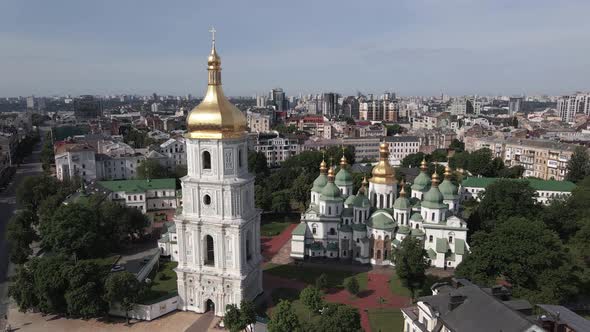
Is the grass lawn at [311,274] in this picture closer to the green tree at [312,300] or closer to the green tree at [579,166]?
the green tree at [312,300]

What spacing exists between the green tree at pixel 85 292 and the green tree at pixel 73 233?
7.95m

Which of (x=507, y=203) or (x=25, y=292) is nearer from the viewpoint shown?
(x=25, y=292)

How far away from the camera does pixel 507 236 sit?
95.4 feet

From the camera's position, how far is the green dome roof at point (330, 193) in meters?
38.8

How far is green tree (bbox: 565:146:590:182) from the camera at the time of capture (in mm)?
60438

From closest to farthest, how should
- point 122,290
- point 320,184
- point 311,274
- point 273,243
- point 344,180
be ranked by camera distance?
point 122,290 → point 311,274 → point 273,243 → point 320,184 → point 344,180

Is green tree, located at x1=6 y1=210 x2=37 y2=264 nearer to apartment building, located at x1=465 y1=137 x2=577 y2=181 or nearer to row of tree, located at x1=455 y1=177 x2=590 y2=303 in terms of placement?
row of tree, located at x1=455 y1=177 x2=590 y2=303

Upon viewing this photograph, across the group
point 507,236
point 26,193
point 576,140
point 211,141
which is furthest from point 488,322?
point 576,140

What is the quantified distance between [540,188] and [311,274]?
36885 millimetres

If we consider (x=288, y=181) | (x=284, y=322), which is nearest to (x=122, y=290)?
(x=284, y=322)

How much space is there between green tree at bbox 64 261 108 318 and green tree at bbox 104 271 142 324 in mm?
899

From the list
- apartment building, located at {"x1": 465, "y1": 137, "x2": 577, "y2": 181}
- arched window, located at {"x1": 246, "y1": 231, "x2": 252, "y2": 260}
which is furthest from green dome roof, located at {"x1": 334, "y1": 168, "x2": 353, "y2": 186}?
apartment building, located at {"x1": 465, "y1": 137, "x2": 577, "y2": 181}

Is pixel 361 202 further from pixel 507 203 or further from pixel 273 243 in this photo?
pixel 507 203

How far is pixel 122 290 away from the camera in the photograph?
25906 mm
